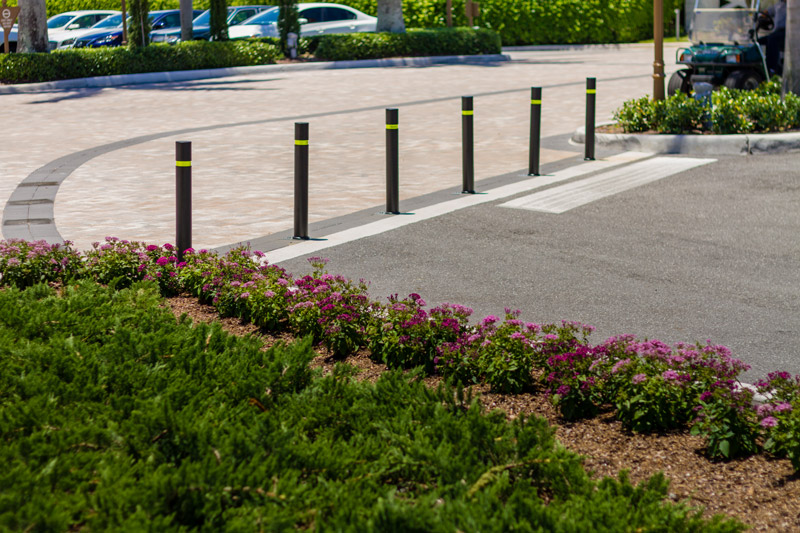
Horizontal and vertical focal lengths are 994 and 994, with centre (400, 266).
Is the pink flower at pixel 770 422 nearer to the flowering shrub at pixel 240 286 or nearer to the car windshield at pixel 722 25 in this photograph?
the flowering shrub at pixel 240 286

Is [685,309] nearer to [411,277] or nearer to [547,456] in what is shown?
[411,277]

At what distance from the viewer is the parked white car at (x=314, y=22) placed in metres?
33.2

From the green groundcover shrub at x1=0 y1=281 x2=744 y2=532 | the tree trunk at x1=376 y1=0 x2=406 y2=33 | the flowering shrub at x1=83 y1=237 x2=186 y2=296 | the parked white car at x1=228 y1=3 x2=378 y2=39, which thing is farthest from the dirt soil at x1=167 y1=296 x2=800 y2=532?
the parked white car at x1=228 y1=3 x2=378 y2=39

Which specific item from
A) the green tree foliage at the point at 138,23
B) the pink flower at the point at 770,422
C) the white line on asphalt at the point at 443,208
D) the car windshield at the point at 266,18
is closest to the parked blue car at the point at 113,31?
the green tree foliage at the point at 138,23

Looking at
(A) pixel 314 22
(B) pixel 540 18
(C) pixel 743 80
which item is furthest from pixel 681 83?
(B) pixel 540 18

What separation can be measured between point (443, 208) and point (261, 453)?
6071mm

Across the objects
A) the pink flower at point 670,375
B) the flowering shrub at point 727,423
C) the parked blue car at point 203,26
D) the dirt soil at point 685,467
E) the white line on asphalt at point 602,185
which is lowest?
the dirt soil at point 685,467

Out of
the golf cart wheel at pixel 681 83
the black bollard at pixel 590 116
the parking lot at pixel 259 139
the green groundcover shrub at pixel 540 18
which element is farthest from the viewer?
the green groundcover shrub at pixel 540 18

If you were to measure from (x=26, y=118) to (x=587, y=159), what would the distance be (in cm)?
1002

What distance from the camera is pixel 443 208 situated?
9.30m

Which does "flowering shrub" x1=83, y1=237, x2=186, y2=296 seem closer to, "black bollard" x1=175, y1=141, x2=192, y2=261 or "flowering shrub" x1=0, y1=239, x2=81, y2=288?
"flowering shrub" x1=0, y1=239, x2=81, y2=288

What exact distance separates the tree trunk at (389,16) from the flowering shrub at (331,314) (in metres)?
27.7

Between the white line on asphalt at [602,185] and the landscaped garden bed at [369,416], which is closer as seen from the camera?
the landscaped garden bed at [369,416]

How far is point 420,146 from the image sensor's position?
Result: 13422 millimetres
